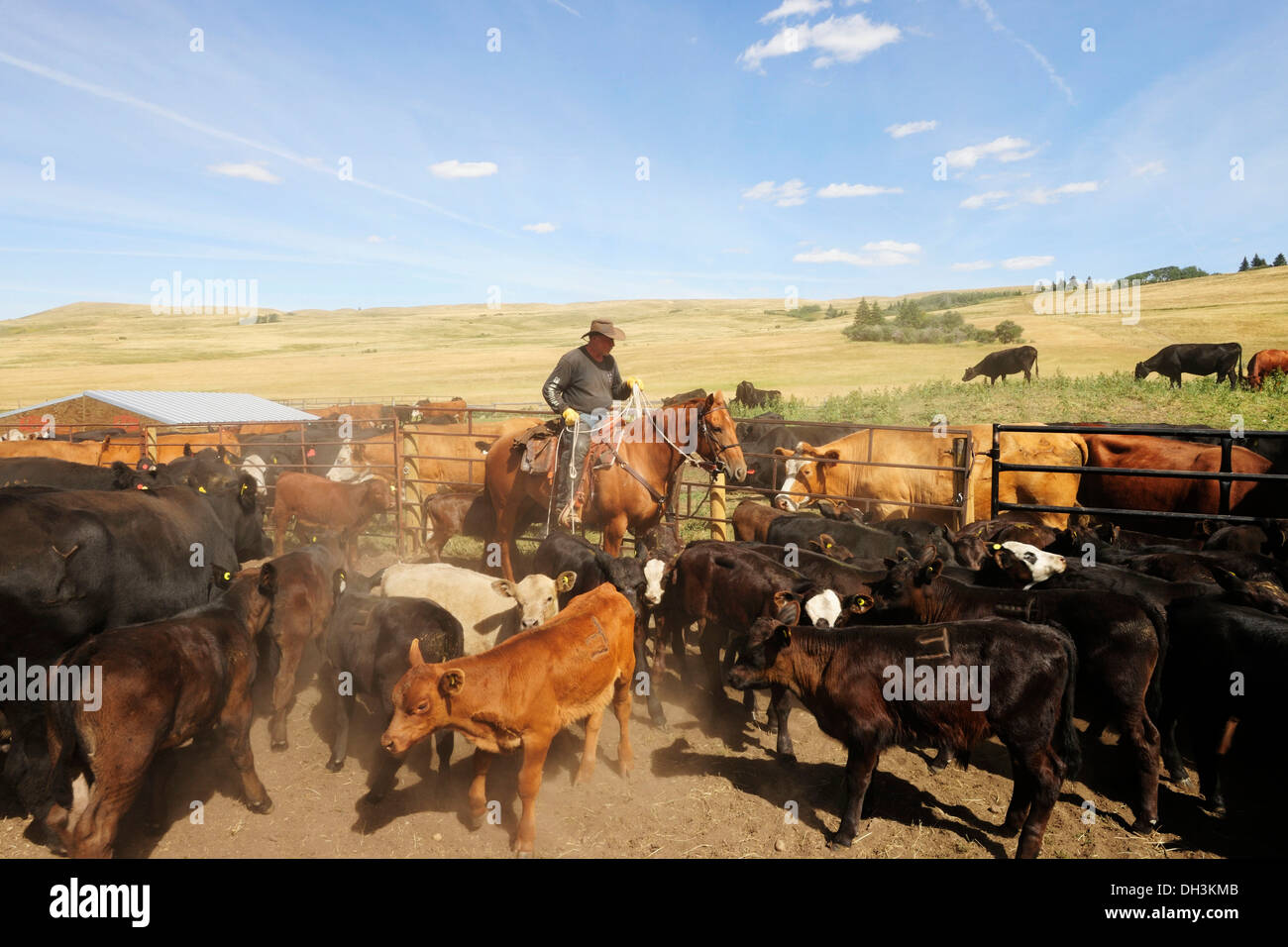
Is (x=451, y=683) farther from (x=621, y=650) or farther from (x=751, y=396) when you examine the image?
(x=751, y=396)

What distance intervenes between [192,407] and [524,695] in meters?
22.1

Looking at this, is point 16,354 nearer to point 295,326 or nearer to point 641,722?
point 295,326

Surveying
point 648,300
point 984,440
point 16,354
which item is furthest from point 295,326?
point 984,440

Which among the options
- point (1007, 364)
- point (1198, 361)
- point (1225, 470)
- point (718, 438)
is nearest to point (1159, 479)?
point (1225, 470)

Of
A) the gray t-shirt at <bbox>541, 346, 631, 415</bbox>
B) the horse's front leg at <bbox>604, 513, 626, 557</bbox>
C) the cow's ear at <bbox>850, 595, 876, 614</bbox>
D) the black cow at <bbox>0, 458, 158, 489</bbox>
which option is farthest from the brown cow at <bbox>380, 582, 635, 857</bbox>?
the black cow at <bbox>0, 458, 158, 489</bbox>

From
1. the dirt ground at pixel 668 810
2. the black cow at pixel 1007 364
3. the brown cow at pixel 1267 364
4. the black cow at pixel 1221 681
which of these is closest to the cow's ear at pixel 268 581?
the dirt ground at pixel 668 810

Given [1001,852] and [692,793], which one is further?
[692,793]

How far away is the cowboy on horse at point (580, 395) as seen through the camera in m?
8.33

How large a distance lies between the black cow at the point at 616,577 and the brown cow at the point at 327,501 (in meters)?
4.45

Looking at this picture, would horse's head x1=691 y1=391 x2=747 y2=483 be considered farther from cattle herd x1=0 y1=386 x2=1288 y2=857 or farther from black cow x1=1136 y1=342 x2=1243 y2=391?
black cow x1=1136 y1=342 x2=1243 y2=391

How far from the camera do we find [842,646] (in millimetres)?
4527

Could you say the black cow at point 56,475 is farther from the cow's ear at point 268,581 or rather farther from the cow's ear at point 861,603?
the cow's ear at point 861,603

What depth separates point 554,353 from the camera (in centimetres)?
7450

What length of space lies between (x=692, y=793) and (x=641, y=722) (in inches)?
→ 45.3
